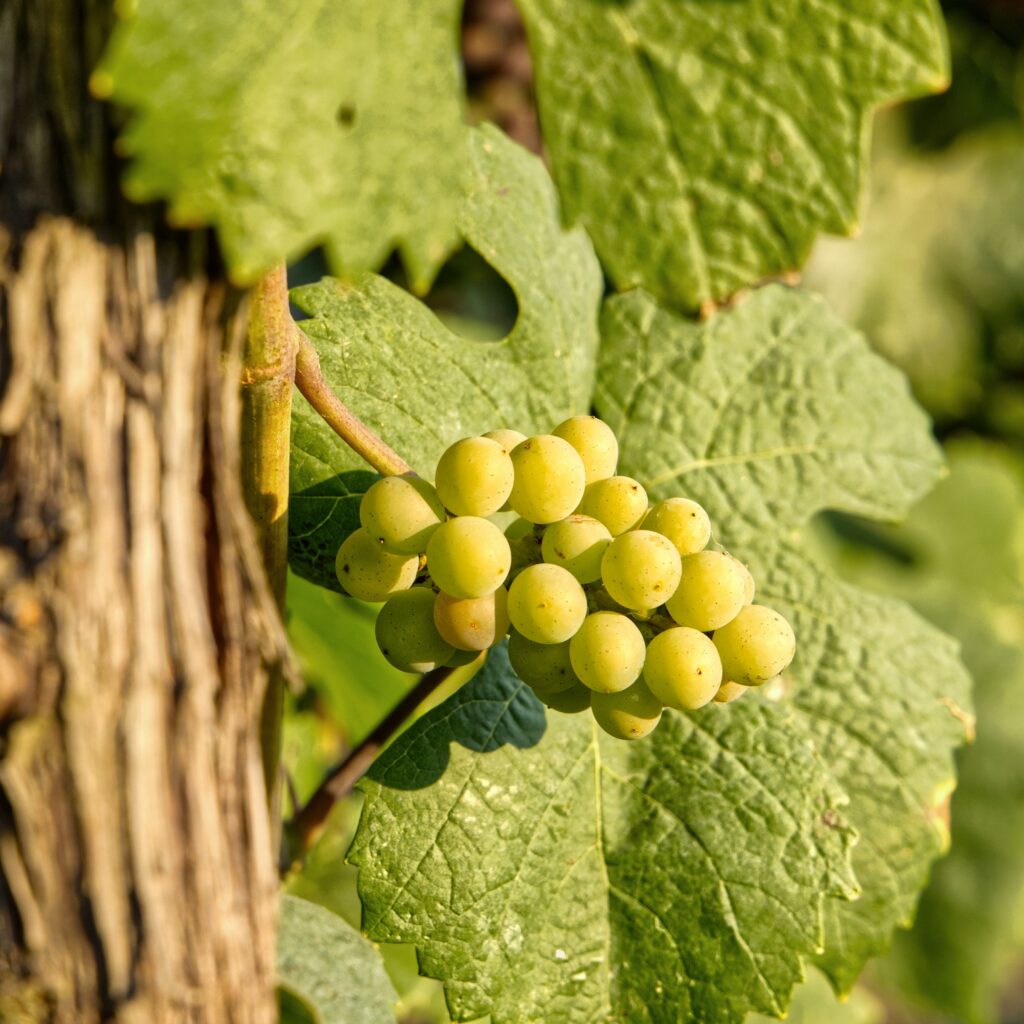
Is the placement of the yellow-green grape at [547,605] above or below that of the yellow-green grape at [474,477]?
below

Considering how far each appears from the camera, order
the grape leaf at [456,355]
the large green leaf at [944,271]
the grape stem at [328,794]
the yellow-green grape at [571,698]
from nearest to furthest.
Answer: the yellow-green grape at [571,698] < the grape leaf at [456,355] < the grape stem at [328,794] < the large green leaf at [944,271]

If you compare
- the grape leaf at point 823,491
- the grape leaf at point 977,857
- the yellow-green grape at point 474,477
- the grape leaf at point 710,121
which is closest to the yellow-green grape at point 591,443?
the yellow-green grape at point 474,477

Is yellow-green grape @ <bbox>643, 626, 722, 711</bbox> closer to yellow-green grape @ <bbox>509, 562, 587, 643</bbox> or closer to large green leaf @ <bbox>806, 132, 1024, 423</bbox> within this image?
yellow-green grape @ <bbox>509, 562, 587, 643</bbox>

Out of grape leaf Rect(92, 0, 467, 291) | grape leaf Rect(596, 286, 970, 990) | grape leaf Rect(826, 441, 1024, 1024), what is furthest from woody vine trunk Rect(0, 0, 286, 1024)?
grape leaf Rect(826, 441, 1024, 1024)

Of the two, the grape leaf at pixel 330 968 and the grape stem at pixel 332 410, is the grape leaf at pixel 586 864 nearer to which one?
the grape leaf at pixel 330 968

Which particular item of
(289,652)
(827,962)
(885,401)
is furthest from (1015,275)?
(289,652)
